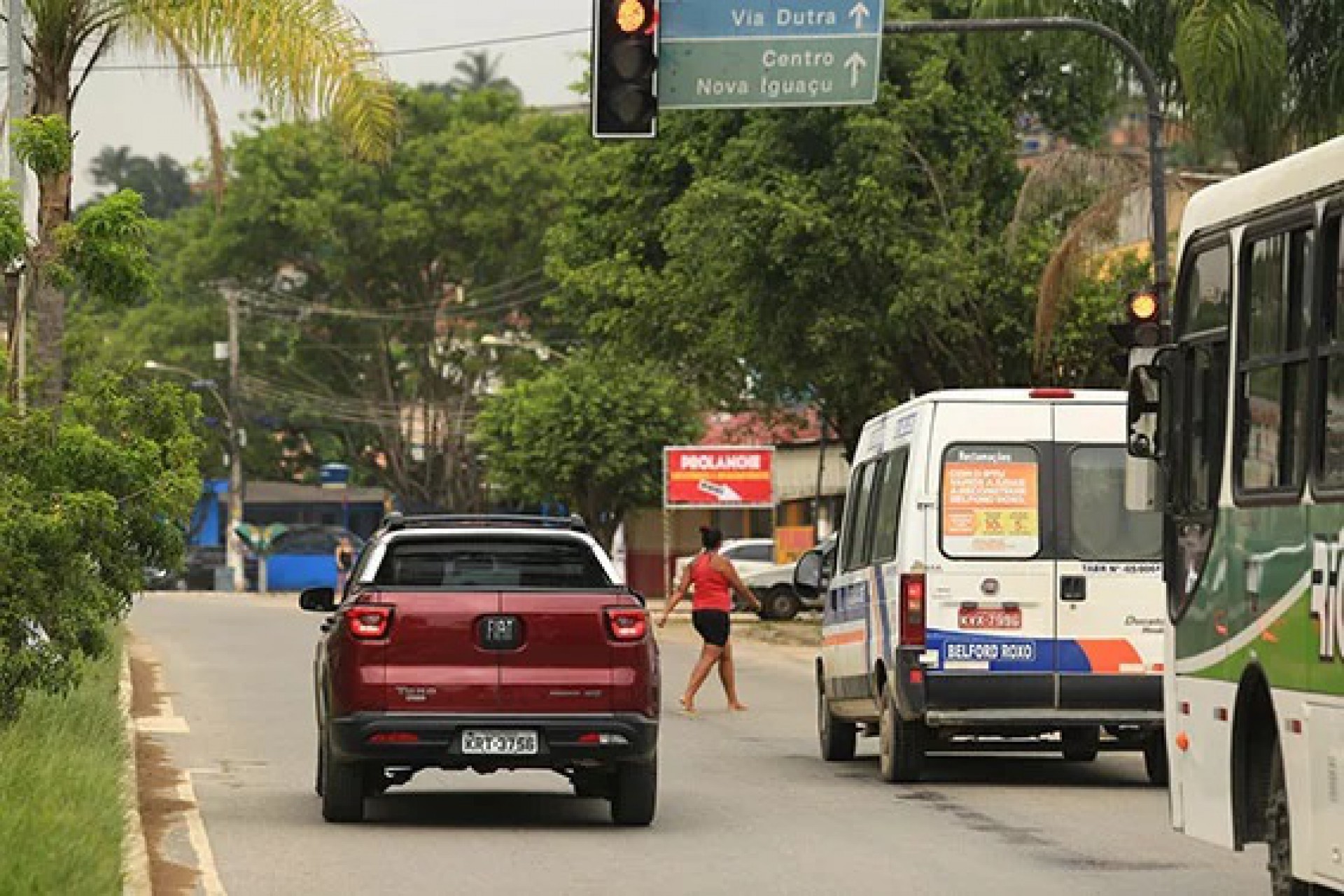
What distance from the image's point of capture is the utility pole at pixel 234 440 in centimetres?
8056

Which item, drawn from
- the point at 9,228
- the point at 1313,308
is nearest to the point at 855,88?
the point at 9,228

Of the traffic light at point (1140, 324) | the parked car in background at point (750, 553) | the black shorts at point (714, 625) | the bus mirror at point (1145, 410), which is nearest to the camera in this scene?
the bus mirror at point (1145, 410)

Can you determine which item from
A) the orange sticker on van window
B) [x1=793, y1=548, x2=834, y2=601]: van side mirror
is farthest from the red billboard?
the orange sticker on van window

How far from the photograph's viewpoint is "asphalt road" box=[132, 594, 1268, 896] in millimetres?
14117

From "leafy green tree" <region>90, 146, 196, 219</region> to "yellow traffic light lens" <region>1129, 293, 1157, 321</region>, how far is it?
12701 centimetres

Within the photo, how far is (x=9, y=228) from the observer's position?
18.3 metres

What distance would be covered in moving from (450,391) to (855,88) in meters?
55.5

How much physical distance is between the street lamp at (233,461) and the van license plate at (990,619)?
61.0 m

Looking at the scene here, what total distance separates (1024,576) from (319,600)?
4.42m

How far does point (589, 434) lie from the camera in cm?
7194

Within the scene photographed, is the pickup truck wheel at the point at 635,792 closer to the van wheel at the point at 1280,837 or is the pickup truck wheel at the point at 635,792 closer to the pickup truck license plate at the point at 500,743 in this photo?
the pickup truck license plate at the point at 500,743

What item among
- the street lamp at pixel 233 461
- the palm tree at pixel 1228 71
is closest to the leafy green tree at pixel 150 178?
the street lamp at pixel 233 461

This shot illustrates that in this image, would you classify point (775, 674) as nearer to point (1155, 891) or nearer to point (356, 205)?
point (1155, 891)

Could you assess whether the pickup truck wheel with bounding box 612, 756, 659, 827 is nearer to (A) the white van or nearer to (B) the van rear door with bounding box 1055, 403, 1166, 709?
(A) the white van
